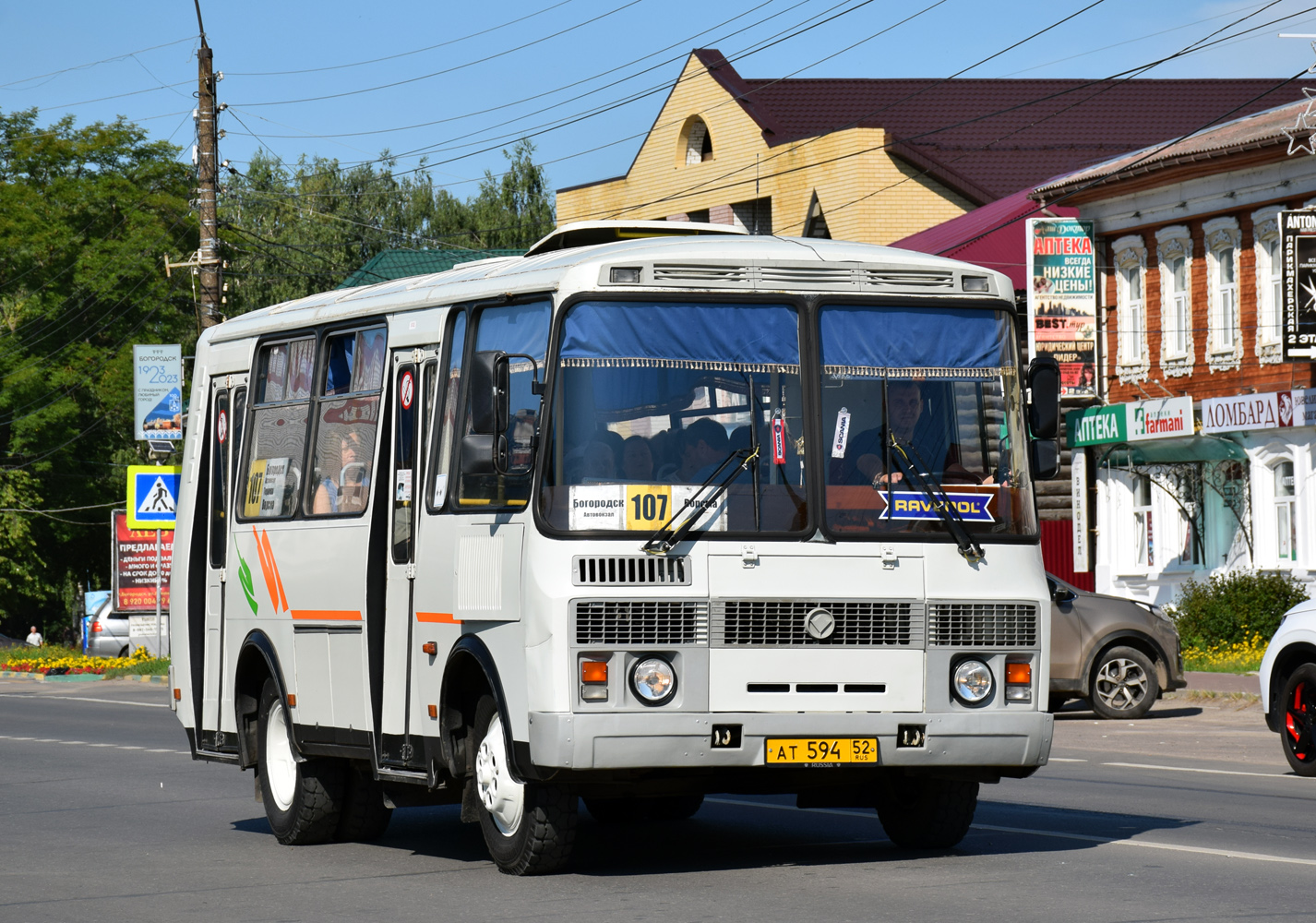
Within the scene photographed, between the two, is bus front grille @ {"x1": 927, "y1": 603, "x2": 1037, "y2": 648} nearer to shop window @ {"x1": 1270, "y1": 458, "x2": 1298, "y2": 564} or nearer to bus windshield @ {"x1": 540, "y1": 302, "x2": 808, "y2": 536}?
bus windshield @ {"x1": 540, "y1": 302, "x2": 808, "y2": 536}

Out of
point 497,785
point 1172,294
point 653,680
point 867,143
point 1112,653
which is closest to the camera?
point 653,680

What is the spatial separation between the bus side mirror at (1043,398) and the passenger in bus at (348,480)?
355 centimetres

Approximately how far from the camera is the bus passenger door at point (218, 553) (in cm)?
1322

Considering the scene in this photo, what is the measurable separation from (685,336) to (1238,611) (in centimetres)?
2225

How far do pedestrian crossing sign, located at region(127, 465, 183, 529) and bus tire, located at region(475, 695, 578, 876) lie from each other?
24.6m

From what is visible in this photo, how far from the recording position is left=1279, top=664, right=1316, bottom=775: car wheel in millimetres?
15391

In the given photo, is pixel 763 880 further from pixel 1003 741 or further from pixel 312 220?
pixel 312 220

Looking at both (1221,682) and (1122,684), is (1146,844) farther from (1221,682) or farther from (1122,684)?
(1221,682)

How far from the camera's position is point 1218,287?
113ft

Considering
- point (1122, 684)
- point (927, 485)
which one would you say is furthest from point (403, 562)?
point (1122, 684)

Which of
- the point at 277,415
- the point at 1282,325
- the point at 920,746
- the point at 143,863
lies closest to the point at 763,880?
the point at 920,746

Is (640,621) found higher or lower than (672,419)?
lower

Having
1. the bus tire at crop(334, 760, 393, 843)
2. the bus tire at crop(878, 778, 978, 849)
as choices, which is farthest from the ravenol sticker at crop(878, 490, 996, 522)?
the bus tire at crop(334, 760, 393, 843)

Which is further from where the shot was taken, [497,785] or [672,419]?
[497,785]
